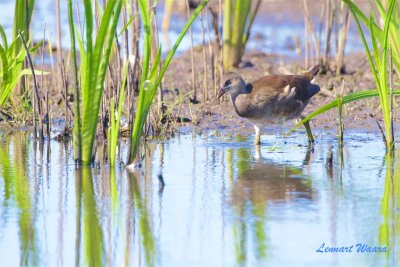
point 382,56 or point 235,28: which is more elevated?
point 235,28

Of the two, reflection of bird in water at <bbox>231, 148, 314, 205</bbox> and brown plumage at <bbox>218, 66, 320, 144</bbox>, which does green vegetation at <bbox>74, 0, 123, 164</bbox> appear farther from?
brown plumage at <bbox>218, 66, 320, 144</bbox>

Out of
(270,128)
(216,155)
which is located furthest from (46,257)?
(270,128)

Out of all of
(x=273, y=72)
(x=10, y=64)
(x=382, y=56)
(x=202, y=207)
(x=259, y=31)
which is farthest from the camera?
(x=259, y=31)

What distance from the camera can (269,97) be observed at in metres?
→ 8.30

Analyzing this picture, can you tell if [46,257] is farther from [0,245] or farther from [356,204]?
[356,204]

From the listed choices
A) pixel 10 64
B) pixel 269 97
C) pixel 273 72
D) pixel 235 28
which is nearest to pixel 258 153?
pixel 269 97

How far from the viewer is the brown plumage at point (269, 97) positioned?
8.23 metres

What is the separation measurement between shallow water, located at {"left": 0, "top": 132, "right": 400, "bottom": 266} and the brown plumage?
0.61 metres

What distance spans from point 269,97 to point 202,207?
9.40 ft

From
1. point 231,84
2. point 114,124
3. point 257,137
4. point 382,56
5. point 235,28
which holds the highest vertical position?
point 235,28

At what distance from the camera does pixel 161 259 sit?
462 centimetres

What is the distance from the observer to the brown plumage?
324 inches

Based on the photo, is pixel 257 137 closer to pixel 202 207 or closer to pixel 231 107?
pixel 231 107

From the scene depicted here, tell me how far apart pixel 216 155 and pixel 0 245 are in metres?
2.70
